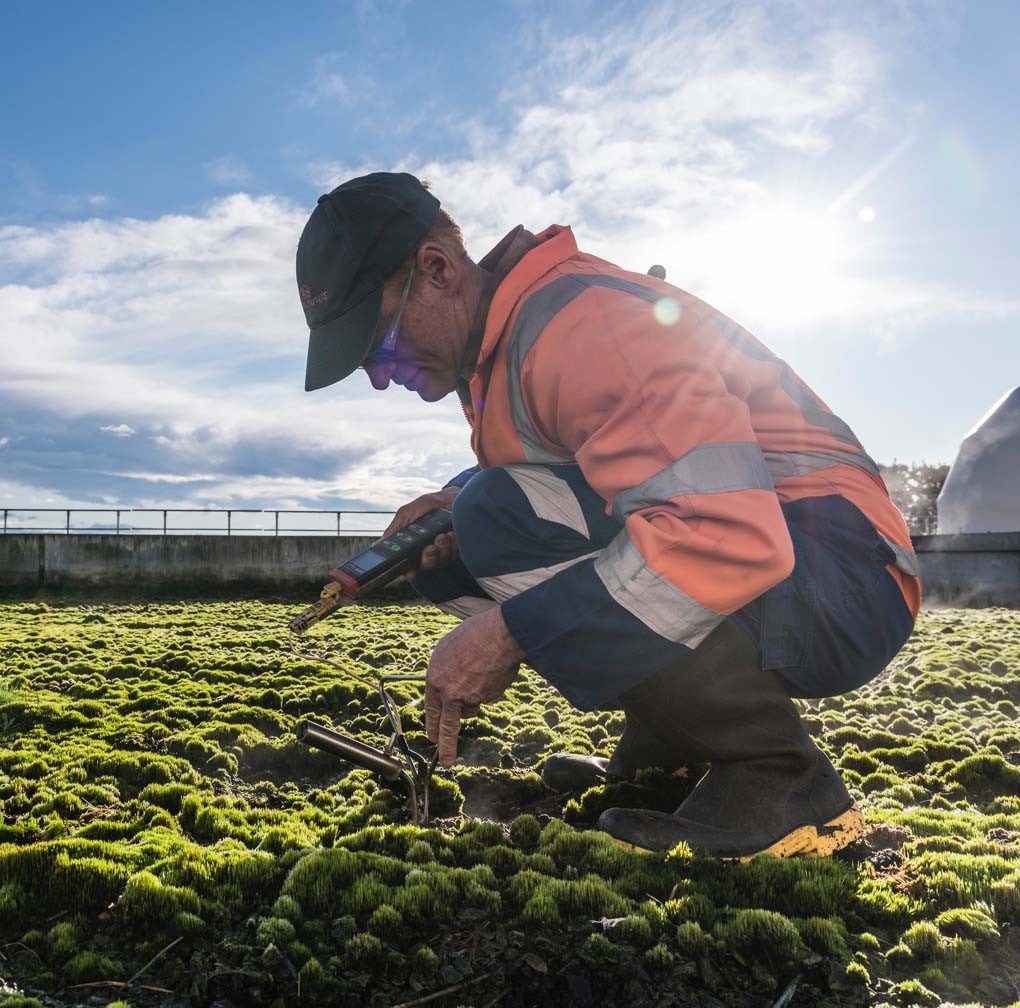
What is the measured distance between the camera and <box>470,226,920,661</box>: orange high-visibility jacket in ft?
6.41

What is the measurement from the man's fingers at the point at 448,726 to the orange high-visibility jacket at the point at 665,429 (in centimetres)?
50

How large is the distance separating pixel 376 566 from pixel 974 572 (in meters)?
19.6

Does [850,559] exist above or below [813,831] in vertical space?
above

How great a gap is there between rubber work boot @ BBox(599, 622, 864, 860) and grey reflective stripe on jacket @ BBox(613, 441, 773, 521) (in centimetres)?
54

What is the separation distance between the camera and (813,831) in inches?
96.5

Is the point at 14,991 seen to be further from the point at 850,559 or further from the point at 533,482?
the point at 850,559

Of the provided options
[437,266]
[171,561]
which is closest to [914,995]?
[437,266]

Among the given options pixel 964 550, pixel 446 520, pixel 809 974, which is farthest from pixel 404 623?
pixel 964 550

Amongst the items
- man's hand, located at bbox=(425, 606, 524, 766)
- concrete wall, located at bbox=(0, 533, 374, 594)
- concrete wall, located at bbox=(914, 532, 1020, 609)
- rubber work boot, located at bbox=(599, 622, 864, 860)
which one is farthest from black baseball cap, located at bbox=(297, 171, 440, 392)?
concrete wall, located at bbox=(914, 532, 1020, 609)

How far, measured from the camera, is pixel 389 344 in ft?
8.46

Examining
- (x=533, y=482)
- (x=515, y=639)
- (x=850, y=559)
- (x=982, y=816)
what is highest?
(x=533, y=482)

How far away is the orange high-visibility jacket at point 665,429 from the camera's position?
195 centimetres

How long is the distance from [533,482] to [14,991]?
1705mm

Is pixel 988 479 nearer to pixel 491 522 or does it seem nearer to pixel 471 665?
pixel 491 522
